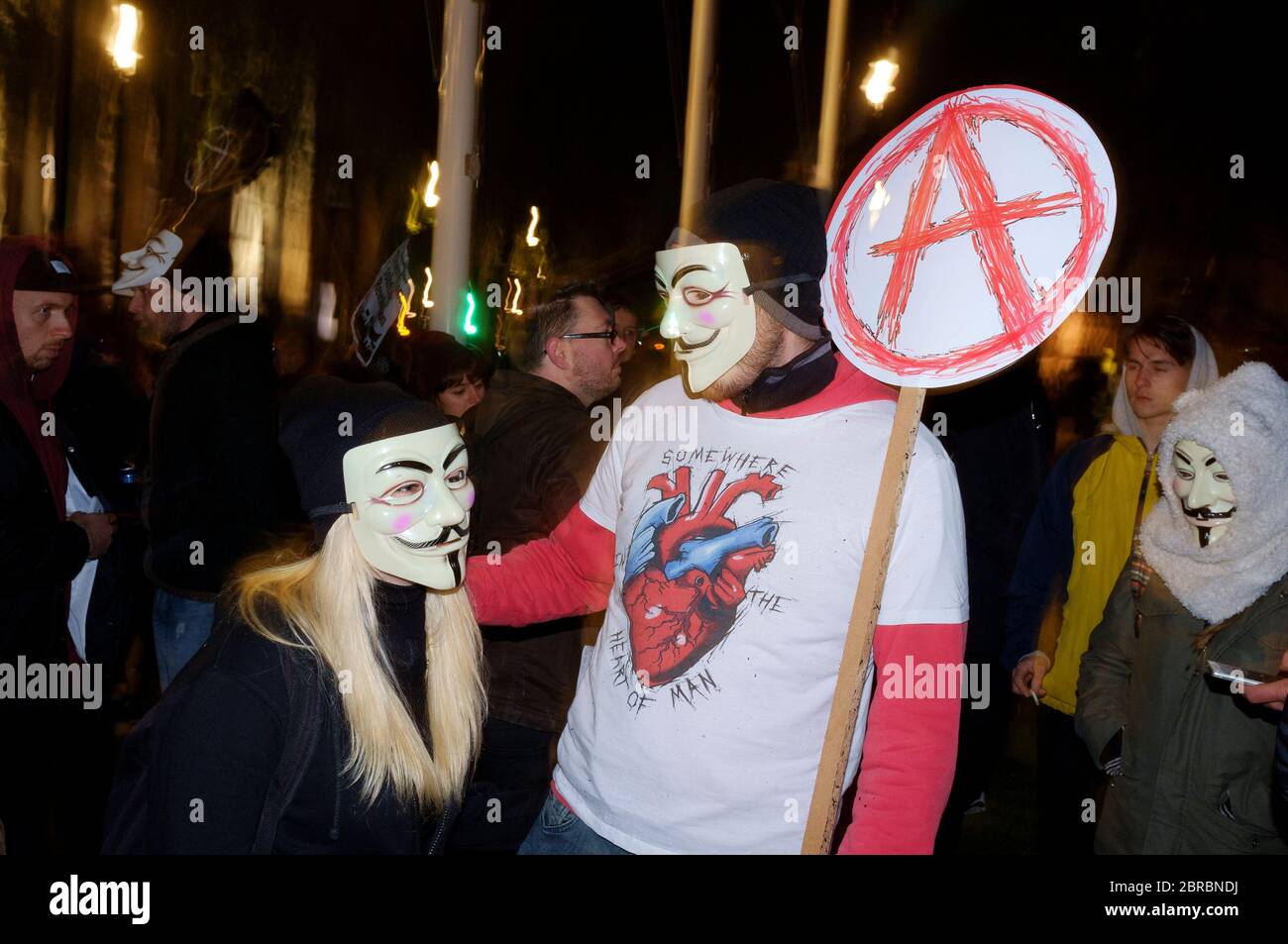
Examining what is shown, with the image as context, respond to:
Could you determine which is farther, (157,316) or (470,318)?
(470,318)

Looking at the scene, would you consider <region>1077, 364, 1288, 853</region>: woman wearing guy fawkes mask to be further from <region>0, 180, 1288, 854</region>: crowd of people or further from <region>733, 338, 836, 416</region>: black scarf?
<region>733, 338, 836, 416</region>: black scarf

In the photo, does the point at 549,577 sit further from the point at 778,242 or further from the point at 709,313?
the point at 778,242

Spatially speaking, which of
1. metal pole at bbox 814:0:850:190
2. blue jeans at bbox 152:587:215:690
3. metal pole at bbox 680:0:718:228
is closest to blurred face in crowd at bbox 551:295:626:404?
blue jeans at bbox 152:587:215:690

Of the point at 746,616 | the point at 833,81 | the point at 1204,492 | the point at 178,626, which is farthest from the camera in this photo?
the point at 833,81

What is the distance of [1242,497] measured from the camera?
2.41m

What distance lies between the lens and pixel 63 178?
6.11 metres

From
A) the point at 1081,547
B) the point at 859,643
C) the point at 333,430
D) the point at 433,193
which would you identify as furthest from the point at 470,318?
the point at 859,643

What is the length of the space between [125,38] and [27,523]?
15.3 ft

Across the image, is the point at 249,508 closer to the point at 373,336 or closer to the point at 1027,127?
the point at 373,336

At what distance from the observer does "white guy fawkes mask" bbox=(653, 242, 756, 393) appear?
203cm

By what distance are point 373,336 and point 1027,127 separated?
6.27 ft

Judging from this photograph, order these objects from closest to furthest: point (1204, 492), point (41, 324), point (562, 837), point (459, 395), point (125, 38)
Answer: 1. point (562, 837)
2. point (1204, 492)
3. point (41, 324)
4. point (459, 395)
5. point (125, 38)

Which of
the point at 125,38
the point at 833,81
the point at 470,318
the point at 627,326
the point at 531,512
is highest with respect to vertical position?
the point at 833,81

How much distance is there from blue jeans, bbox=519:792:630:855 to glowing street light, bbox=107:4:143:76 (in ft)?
20.1
